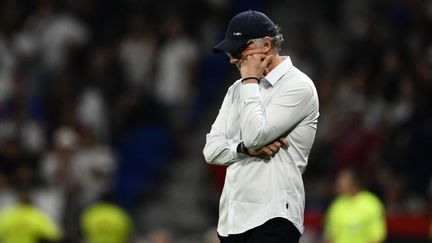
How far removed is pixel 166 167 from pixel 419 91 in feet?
12.8

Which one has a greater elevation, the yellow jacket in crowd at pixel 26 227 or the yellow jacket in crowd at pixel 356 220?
the yellow jacket in crowd at pixel 26 227

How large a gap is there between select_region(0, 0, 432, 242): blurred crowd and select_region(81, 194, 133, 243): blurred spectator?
0.13m

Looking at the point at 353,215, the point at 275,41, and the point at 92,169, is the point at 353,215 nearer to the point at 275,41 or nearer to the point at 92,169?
the point at 92,169

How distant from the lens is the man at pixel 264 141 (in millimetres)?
5590

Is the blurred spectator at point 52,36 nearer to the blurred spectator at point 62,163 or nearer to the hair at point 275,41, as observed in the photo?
the blurred spectator at point 62,163

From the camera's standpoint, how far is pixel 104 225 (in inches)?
535

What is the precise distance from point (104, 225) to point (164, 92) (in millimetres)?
2241

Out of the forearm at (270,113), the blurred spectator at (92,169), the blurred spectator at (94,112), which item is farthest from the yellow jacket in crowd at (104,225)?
the forearm at (270,113)

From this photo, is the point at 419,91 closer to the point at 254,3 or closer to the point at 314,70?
the point at 314,70

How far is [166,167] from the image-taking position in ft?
49.6

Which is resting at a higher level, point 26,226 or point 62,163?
point 62,163

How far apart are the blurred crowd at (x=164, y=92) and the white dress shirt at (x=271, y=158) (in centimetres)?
668

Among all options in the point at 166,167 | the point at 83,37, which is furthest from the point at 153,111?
the point at 83,37

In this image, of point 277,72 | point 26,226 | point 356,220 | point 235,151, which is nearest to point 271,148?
point 235,151
